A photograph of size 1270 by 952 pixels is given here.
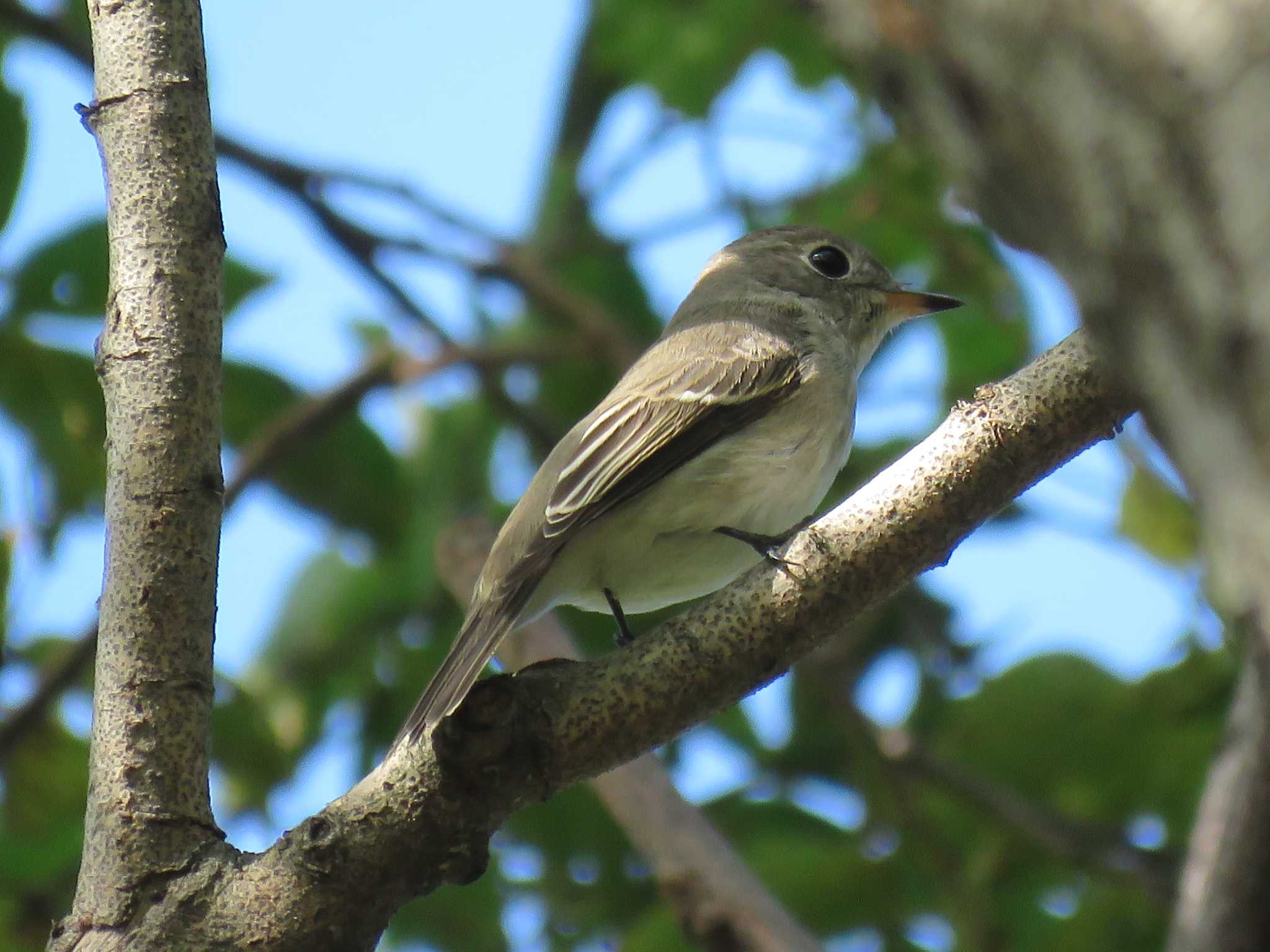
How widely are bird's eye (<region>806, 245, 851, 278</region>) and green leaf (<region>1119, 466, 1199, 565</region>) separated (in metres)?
1.49

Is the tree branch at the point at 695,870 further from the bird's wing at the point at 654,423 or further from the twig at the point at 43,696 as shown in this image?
the twig at the point at 43,696

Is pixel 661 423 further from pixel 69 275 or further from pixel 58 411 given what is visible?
pixel 58 411

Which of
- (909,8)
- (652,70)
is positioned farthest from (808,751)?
(909,8)

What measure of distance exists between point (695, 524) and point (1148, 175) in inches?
123

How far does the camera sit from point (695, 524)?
411 cm

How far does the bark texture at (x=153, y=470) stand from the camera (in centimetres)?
255

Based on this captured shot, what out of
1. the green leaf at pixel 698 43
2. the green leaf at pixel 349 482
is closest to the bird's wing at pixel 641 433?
the green leaf at pixel 698 43

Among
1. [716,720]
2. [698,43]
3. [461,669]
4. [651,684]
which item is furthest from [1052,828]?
[698,43]

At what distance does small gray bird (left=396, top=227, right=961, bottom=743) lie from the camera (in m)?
3.95

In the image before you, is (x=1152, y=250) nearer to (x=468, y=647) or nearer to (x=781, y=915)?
(x=468, y=647)

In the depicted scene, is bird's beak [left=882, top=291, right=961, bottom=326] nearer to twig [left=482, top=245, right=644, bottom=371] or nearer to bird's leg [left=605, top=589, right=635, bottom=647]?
twig [left=482, top=245, right=644, bottom=371]

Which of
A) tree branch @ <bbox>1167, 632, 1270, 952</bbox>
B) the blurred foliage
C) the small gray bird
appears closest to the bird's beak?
the blurred foliage

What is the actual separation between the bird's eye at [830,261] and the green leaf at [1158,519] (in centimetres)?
149

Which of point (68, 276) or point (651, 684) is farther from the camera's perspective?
point (68, 276)
